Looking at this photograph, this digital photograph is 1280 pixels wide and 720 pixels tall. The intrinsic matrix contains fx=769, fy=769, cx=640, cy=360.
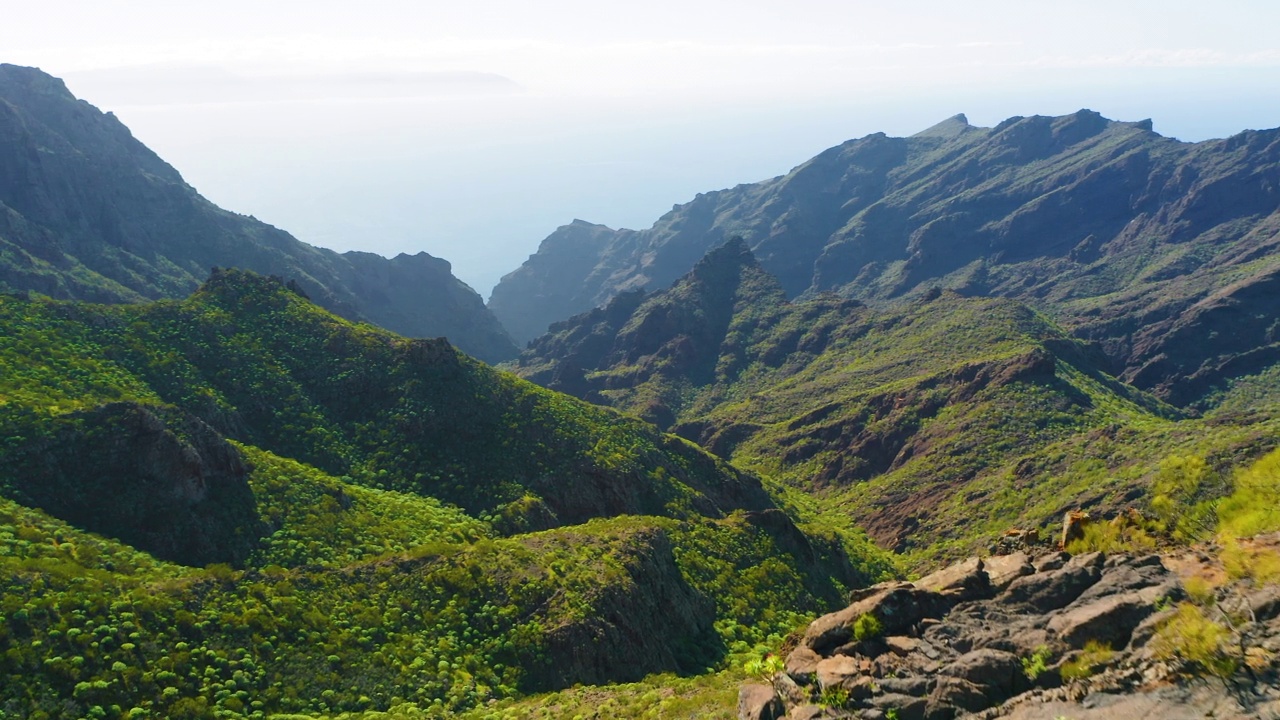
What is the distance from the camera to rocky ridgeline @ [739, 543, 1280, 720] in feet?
47.4

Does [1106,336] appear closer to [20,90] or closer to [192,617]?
[192,617]

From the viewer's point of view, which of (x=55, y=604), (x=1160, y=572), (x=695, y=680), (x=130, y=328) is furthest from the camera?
(x=130, y=328)

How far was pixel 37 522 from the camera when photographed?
113 ft

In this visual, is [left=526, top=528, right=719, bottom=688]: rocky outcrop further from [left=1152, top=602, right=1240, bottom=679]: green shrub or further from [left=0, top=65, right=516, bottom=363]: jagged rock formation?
[left=0, top=65, right=516, bottom=363]: jagged rock formation

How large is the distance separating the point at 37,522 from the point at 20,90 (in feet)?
539

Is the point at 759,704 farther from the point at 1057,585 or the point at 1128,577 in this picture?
the point at 1128,577

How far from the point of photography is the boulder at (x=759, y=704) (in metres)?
18.6

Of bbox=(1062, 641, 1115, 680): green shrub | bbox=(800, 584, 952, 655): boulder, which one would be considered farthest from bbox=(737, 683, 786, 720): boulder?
bbox=(1062, 641, 1115, 680): green shrub

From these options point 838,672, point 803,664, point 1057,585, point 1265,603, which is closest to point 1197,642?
point 1265,603

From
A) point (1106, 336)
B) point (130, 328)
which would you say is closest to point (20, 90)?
point (130, 328)

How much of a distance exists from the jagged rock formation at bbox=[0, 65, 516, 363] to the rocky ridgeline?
11937 cm

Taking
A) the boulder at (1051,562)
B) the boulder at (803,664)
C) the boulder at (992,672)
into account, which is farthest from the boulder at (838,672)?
the boulder at (1051,562)

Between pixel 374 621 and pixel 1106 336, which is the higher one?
pixel 374 621

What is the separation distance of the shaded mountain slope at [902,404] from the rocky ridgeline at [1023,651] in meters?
51.4
